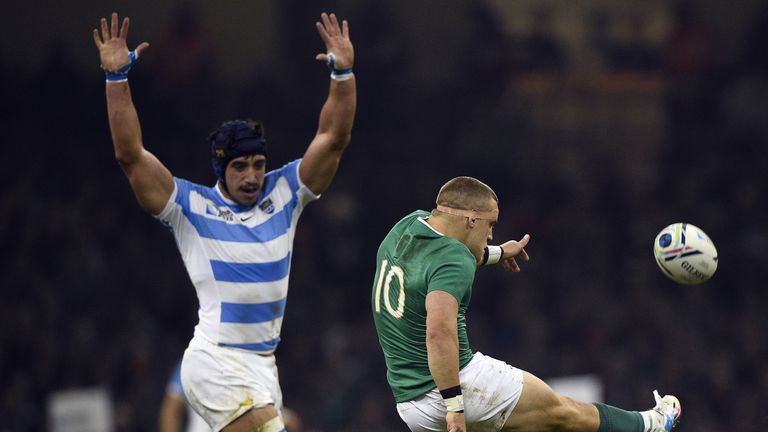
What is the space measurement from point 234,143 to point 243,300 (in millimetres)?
801

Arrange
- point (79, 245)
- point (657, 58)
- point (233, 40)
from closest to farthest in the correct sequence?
point (79, 245) < point (233, 40) < point (657, 58)

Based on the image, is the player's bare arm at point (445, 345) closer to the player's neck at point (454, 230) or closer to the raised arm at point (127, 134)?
the player's neck at point (454, 230)

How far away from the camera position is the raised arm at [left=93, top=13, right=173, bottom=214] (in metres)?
5.65

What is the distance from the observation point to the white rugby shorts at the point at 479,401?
5.36 meters

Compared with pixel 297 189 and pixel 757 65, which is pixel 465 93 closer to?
pixel 757 65

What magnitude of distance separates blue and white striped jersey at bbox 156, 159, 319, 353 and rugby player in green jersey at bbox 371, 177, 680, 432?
599 mm

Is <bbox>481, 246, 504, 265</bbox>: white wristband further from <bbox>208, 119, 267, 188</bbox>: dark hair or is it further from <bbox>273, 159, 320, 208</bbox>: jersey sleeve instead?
<bbox>208, 119, 267, 188</bbox>: dark hair

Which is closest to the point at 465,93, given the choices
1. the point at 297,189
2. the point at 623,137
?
the point at 623,137

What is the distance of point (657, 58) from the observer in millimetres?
15766

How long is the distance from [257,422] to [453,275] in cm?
126

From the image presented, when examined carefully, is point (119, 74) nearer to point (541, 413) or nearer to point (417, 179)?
point (541, 413)

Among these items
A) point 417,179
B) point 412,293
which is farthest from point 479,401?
point 417,179

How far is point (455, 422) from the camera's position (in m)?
5.04

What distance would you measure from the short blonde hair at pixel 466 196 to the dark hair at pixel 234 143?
1.03 m
